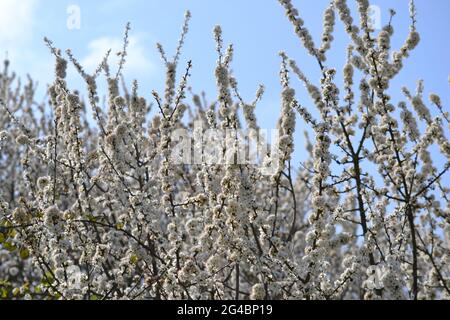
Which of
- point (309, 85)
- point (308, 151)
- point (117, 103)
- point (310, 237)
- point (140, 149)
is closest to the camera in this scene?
point (310, 237)

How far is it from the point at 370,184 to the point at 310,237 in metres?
1.35

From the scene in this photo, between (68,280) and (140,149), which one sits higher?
(140,149)

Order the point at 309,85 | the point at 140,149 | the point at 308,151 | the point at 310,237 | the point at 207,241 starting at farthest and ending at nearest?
the point at 308,151 → the point at 140,149 → the point at 309,85 → the point at 207,241 → the point at 310,237

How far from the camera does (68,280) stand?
5.18 metres

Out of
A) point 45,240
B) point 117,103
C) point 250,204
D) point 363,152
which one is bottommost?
point 45,240

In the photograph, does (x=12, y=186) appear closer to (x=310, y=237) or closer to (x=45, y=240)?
(x=45, y=240)

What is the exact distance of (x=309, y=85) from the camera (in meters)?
5.55

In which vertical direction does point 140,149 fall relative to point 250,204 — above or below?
above

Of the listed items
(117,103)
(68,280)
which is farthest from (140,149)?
(68,280)

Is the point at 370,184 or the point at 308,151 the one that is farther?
the point at 308,151

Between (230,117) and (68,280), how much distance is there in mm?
2160

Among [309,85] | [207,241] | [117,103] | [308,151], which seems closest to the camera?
[207,241]
